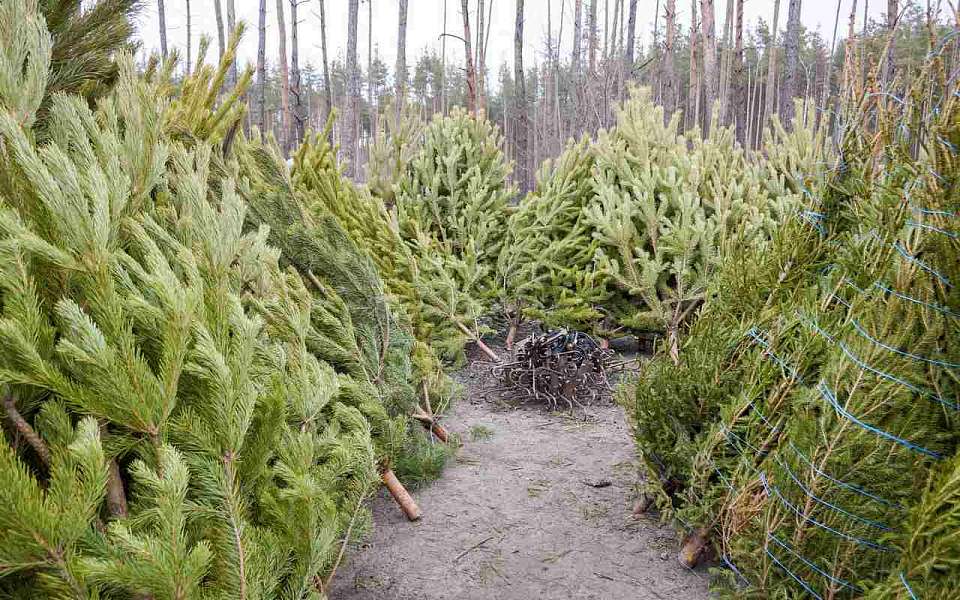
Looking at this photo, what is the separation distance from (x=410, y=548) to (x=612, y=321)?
13.0 feet

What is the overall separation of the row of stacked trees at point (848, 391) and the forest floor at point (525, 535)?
308 mm

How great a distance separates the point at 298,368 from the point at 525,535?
1.51 metres

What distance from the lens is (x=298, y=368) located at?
2395 mm

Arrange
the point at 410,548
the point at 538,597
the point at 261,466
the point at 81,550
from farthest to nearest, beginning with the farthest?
the point at 410,548, the point at 538,597, the point at 261,466, the point at 81,550

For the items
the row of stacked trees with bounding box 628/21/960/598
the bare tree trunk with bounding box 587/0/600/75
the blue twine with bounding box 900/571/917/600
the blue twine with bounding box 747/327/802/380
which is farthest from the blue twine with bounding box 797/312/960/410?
the bare tree trunk with bounding box 587/0/600/75

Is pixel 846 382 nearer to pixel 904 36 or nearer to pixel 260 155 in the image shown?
pixel 260 155

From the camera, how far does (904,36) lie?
86.2 feet

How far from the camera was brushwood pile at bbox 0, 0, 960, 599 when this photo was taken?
128 cm

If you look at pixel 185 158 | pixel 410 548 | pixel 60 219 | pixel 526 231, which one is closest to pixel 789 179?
pixel 526 231

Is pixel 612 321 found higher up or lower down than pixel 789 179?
lower down

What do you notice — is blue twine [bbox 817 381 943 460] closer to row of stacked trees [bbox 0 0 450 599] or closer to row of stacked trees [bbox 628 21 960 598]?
row of stacked trees [bbox 628 21 960 598]

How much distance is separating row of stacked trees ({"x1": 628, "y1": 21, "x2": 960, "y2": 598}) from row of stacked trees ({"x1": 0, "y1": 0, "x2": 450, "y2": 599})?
63.9 inches

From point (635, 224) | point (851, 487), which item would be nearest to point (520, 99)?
point (635, 224)

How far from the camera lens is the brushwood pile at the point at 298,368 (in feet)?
4.21
